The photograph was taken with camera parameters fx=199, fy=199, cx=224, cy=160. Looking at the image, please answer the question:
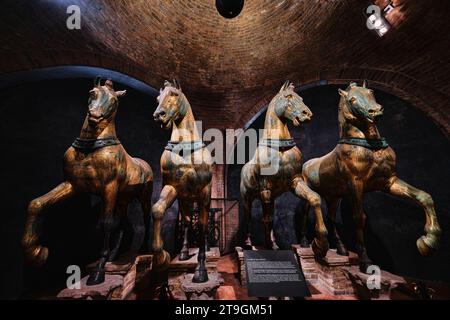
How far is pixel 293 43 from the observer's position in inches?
192

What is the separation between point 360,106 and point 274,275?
2389 mm

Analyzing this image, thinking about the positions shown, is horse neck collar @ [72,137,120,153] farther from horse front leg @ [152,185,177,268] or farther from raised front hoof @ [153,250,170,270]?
raised front hoof @ [153,250,170,270]

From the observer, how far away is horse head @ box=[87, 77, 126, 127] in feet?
8.04

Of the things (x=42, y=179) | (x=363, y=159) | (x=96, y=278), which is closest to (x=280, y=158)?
(x=363, y=159)

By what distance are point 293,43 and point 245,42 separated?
1233 millimetres

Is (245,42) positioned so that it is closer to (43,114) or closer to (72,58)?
(72,58)

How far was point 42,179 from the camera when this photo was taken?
11.4 ft

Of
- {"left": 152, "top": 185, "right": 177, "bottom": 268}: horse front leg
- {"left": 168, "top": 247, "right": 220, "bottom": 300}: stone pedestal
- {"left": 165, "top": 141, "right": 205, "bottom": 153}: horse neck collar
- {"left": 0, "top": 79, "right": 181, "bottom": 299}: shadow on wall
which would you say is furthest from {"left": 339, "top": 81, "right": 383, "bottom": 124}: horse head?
{"left": 0, "top": 79, "right": 181, "bottom": 299}: shadow on wall

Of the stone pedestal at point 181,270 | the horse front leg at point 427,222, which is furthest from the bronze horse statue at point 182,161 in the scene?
the horse front leg at point 427,222

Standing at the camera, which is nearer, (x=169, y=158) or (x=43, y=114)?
(x=169, y=158)

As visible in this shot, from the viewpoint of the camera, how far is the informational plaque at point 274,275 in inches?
76.5

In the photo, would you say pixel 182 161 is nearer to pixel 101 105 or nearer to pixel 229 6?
pixel 101 105

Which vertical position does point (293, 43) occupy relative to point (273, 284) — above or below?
above
